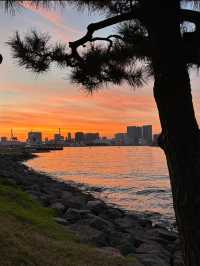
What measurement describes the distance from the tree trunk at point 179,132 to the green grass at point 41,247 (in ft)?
10.3

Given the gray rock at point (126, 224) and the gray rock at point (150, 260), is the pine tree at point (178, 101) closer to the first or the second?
the gray rock at point (150, 260)

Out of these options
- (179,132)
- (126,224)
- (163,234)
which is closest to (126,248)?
(163,234)

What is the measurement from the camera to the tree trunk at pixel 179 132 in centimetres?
359

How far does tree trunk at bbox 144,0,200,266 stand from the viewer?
359cm

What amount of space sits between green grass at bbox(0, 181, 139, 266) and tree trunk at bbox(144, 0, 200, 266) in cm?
313

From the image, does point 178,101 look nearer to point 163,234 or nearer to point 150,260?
point 150,260

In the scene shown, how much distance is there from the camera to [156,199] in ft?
84.0

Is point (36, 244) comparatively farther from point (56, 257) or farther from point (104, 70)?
point (104, 70)

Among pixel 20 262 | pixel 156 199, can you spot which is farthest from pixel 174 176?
pixel 156 199

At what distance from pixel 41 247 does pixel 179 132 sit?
4204 mm

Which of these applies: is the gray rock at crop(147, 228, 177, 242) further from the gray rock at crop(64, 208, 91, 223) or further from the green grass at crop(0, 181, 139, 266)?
the green grass at crop(0, 181, 139, 266)

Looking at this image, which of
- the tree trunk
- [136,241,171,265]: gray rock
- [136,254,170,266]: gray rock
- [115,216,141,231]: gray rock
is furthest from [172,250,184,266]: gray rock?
the tree trunk

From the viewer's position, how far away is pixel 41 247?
7105 millimetres

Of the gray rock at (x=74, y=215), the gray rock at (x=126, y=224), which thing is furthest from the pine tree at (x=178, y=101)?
the gray rock at (x=126, y=224)
